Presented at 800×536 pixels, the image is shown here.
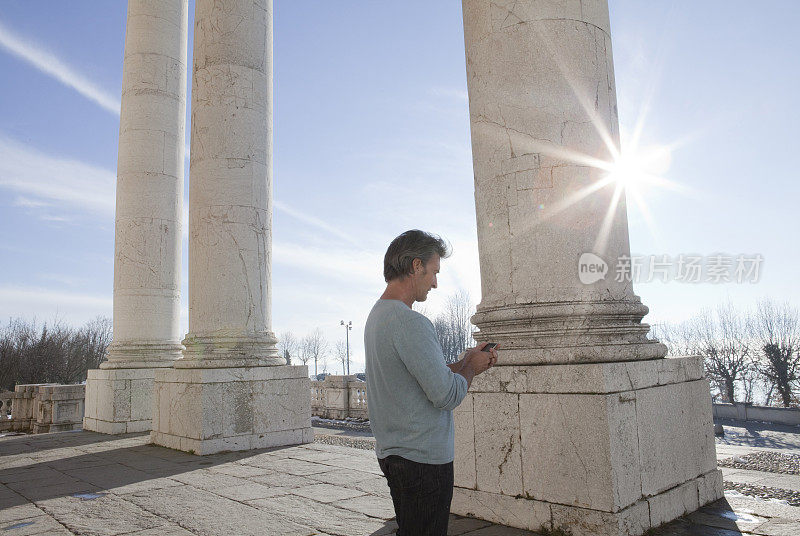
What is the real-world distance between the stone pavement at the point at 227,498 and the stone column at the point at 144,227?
4647 mm

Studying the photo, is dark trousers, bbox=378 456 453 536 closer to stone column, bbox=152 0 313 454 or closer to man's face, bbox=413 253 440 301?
man's face, bbox=413 253 440 301

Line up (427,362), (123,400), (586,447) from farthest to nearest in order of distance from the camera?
1. (123,400)
2. (586,447)
3. (427,362)

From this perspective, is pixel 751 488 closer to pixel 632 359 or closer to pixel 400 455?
pixel 632 359

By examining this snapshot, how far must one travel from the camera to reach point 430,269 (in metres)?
4.13

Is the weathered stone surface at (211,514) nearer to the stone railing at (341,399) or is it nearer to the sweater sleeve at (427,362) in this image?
the sweater sleeve at (427,362)

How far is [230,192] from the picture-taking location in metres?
15.1

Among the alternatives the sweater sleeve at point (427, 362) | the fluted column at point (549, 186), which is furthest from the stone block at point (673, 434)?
the sweater sleeve at point (427, 362)

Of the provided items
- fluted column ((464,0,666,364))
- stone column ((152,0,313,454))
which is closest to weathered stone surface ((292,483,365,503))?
fluted column ((464,0,666,364))

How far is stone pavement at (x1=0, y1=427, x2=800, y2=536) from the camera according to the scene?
7316mm

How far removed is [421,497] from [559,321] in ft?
13.9

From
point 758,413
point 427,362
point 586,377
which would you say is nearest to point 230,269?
point 586,377

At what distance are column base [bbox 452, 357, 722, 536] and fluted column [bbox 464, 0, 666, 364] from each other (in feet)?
1.55

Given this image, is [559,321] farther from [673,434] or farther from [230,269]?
[230,269]

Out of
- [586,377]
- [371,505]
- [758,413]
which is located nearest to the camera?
[586,377]
